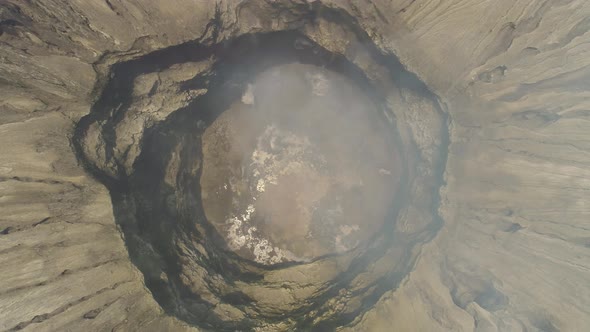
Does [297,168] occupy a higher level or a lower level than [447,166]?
lower

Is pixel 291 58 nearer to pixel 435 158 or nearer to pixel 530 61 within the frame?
pixel 435 158

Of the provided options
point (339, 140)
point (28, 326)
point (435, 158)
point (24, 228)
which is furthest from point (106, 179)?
point (435, 158)

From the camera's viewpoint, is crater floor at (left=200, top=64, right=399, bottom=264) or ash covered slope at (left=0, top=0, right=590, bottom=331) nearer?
ash covered slope at (left=0, top=0, right=590, bottom=331)

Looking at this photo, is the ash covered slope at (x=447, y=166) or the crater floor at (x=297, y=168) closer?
the ash covered slope at (x=447, y=166)

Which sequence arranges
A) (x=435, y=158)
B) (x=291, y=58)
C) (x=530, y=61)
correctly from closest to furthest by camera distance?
(x=530, y=61)
(x=435, y=158)
(x=291, y=58)

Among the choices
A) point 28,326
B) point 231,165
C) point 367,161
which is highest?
point 367,161

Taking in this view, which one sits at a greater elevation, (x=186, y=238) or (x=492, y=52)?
(x=492, y=52)

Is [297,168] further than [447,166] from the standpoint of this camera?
Yes

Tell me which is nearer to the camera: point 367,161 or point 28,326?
point 28,326
